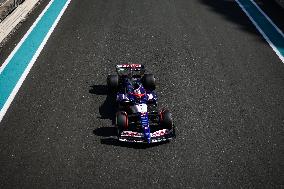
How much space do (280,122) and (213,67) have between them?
122 inches

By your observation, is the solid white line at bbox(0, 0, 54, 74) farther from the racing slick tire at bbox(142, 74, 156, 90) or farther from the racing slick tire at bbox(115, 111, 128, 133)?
the racing slick tire at bbox(115, 111, 128, 133)

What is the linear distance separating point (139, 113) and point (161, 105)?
1298 mm

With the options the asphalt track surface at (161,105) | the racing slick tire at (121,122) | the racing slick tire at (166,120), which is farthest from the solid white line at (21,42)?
the racing slick tire at (166,120)

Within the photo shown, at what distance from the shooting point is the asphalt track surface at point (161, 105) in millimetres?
7844

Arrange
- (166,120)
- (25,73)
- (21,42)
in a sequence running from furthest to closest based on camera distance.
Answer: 1. (21,42)
2. (25,73)
3. (166,120)

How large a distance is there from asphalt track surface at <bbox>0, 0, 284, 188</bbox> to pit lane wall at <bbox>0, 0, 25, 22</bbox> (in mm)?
2239

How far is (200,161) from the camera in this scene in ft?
27.0

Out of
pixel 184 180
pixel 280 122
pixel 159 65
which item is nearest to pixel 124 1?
pixel 159 65

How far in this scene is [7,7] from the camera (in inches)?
563

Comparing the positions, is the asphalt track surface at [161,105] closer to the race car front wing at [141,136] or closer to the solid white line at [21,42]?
the race car front wing at [141,136]

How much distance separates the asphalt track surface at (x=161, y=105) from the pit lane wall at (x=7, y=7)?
224 centimetres

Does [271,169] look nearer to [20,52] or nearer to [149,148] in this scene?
[149,148]

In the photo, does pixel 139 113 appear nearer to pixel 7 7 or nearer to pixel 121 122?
pixel 121 122

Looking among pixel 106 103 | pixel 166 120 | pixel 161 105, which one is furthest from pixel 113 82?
pixel 166 120
